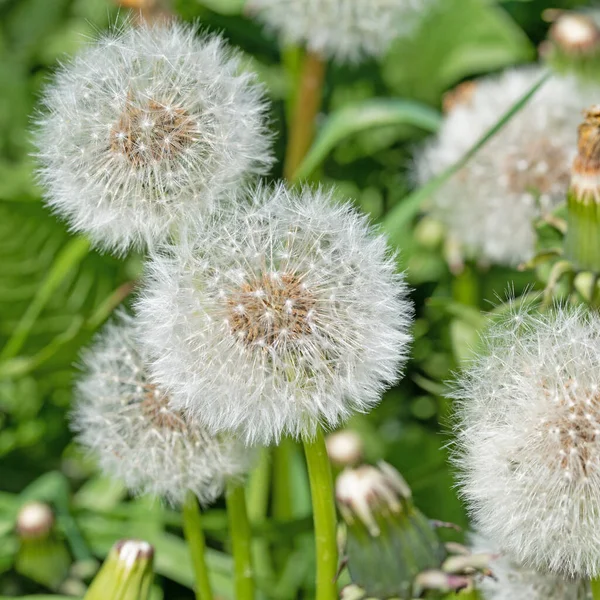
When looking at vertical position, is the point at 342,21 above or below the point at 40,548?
above

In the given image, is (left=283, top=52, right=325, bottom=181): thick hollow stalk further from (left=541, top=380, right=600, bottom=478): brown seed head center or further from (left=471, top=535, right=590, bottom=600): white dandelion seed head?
(left=541, top=380, right=600, bottom=478): brown seed head center

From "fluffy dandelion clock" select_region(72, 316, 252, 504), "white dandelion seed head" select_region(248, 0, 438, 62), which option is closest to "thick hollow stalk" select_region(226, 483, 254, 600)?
"fluffy dandelion clock" select_region(72, 316, 252, 504)

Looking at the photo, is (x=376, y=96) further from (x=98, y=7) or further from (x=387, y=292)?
(x=387, y=292)

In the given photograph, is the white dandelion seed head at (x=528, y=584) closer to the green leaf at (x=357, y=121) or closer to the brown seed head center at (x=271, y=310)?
the brown seed head center at (x=271, y=310)

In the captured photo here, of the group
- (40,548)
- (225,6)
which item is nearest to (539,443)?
(40,548)

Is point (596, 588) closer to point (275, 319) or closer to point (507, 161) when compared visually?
point (275, 319)

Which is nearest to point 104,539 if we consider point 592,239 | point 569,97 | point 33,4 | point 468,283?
point 468,283

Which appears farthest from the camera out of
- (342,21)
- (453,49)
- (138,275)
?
(453,49)

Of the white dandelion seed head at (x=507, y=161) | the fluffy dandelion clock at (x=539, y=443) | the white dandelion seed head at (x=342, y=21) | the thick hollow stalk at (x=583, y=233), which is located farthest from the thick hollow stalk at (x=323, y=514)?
the white dandelion seed head at (x=342, y=21)
